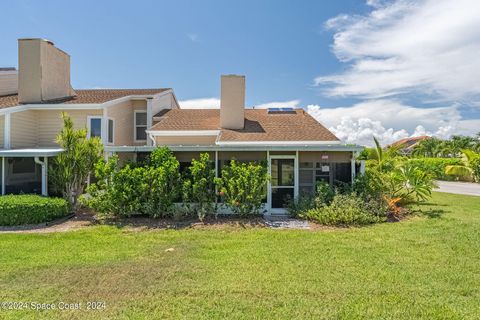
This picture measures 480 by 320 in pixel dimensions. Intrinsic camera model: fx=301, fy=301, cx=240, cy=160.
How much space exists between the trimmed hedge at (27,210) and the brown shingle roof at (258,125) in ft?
21.0

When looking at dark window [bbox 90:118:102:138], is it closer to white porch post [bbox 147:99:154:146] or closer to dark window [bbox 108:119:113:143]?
dark window [bbox 108:119:113:143]

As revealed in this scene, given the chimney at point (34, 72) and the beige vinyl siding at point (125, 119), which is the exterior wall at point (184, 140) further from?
the chimney at point (34, 72)

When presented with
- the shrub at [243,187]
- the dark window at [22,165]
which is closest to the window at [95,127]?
the dark window at [22,165]

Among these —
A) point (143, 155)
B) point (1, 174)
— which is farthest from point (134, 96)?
point (1, 174)

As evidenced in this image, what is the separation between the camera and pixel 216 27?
1606cm

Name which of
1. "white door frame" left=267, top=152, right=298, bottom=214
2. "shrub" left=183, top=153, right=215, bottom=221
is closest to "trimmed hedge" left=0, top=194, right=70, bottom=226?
"shrub" left=183, top=153, right=215, bottom=221

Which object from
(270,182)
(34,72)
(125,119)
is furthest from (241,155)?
(34,72)

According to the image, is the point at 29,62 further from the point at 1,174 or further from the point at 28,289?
the point at 28,289

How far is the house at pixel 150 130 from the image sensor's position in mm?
12672

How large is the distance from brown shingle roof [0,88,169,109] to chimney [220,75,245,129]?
5155 millimetres

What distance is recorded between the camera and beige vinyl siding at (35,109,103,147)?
15.3m

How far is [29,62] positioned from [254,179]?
1381cm

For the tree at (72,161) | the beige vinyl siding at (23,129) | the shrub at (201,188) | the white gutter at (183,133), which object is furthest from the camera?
the white gutter at (183,133)

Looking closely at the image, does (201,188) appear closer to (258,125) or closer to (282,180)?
(282,180)
